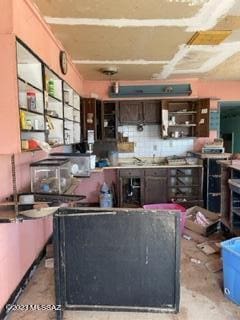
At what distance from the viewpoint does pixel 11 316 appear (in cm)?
213

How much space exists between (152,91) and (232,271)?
3.94m

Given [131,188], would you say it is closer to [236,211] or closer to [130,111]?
[130,111]

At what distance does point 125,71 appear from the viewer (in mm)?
4742

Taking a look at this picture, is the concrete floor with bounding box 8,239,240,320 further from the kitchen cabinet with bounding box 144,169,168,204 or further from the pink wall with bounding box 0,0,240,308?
the kitchen cabinet with bounding box 144,169,168,204

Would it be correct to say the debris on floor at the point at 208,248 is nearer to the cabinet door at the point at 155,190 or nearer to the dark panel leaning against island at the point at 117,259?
the dark panel leaning against island at the point at 117,259

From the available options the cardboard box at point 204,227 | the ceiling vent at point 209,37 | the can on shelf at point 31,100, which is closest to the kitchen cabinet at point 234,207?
the cardboard box at point 204,227

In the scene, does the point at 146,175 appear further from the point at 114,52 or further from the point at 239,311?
the point at 239,311

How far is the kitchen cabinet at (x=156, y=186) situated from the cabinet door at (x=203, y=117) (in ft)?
3.35

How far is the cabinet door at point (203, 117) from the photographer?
205 inches

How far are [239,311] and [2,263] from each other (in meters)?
1.84

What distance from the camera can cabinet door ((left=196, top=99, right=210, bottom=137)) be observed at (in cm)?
521

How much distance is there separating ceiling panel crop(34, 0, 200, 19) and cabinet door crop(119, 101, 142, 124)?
2.75 m

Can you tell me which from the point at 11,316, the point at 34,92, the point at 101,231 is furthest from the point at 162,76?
the point at 11,316

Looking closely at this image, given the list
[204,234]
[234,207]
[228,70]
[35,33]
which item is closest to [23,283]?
[35,33]
